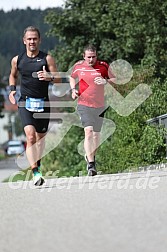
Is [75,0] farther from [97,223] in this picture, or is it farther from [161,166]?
[97,223]

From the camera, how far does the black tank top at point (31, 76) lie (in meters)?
10.5

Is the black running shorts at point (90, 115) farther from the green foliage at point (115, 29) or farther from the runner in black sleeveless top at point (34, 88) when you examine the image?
the green foliage at point (115, 29)

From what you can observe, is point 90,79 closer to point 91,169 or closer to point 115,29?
point 91,169

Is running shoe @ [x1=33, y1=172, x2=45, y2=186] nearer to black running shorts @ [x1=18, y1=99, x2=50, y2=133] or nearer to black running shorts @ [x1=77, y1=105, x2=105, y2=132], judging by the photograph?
black running shorts @ [x1=18, y1=99, x2=50, y2=133]

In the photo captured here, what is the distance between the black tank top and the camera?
10477mm

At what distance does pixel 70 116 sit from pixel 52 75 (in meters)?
18.4

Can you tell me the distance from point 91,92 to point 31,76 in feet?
5.00

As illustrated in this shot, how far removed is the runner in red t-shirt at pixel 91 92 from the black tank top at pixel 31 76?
1.01m

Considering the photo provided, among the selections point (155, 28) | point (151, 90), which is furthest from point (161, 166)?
point (155, 28)

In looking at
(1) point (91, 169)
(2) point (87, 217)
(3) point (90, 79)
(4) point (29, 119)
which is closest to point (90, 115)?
(3) point (90, 79)

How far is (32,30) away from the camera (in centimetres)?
1041

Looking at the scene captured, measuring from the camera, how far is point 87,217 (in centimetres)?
675

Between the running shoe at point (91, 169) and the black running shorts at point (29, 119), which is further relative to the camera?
the running shoe at point (91, 169)

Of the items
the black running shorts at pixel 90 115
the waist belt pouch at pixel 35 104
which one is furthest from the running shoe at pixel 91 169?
the waist belt pouch at pixel 35 104
